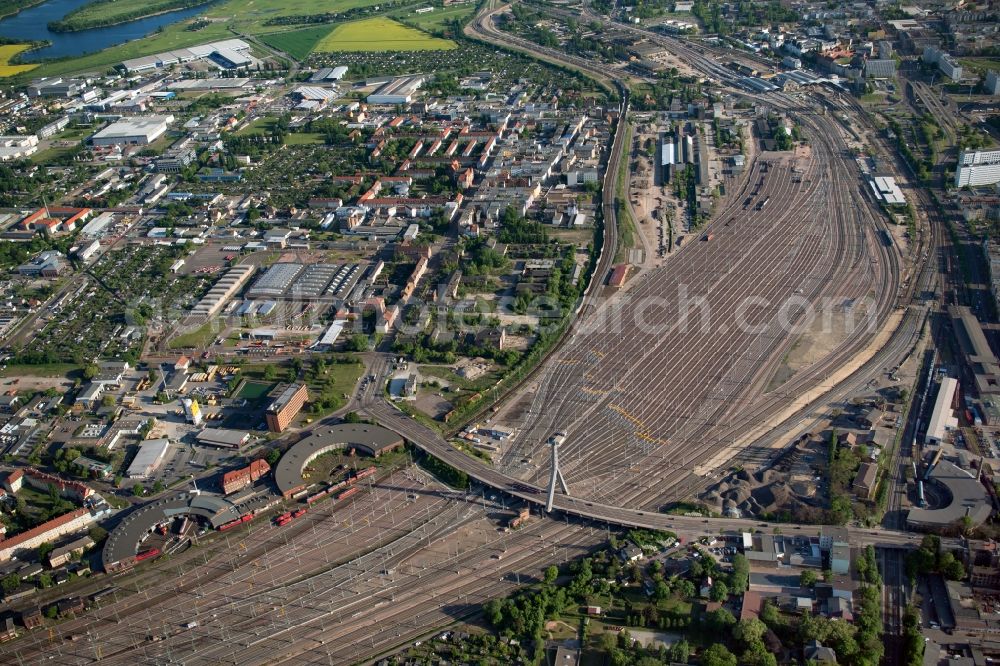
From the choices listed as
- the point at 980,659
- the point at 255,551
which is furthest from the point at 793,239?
the point at 255,551

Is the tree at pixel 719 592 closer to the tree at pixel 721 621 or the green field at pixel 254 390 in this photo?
the tree at pixel 721 621

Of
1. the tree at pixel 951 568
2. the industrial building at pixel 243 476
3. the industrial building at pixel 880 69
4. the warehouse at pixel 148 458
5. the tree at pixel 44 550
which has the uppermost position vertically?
the industrial building at pixel 880 69

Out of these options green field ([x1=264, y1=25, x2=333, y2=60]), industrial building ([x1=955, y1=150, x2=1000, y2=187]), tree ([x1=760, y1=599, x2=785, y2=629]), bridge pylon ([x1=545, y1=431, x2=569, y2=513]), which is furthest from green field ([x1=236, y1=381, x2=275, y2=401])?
green field ([x1=264, y1=25, x2=333, y2=60])

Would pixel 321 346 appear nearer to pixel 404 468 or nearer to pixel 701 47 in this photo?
pixel 404 468

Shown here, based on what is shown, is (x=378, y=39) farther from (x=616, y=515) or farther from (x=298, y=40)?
(x=616, y=515)

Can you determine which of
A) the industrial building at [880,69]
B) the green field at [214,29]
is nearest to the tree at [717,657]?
the industrial building at [880,69]

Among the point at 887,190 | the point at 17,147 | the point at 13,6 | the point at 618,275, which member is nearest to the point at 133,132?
the point at 17,147
